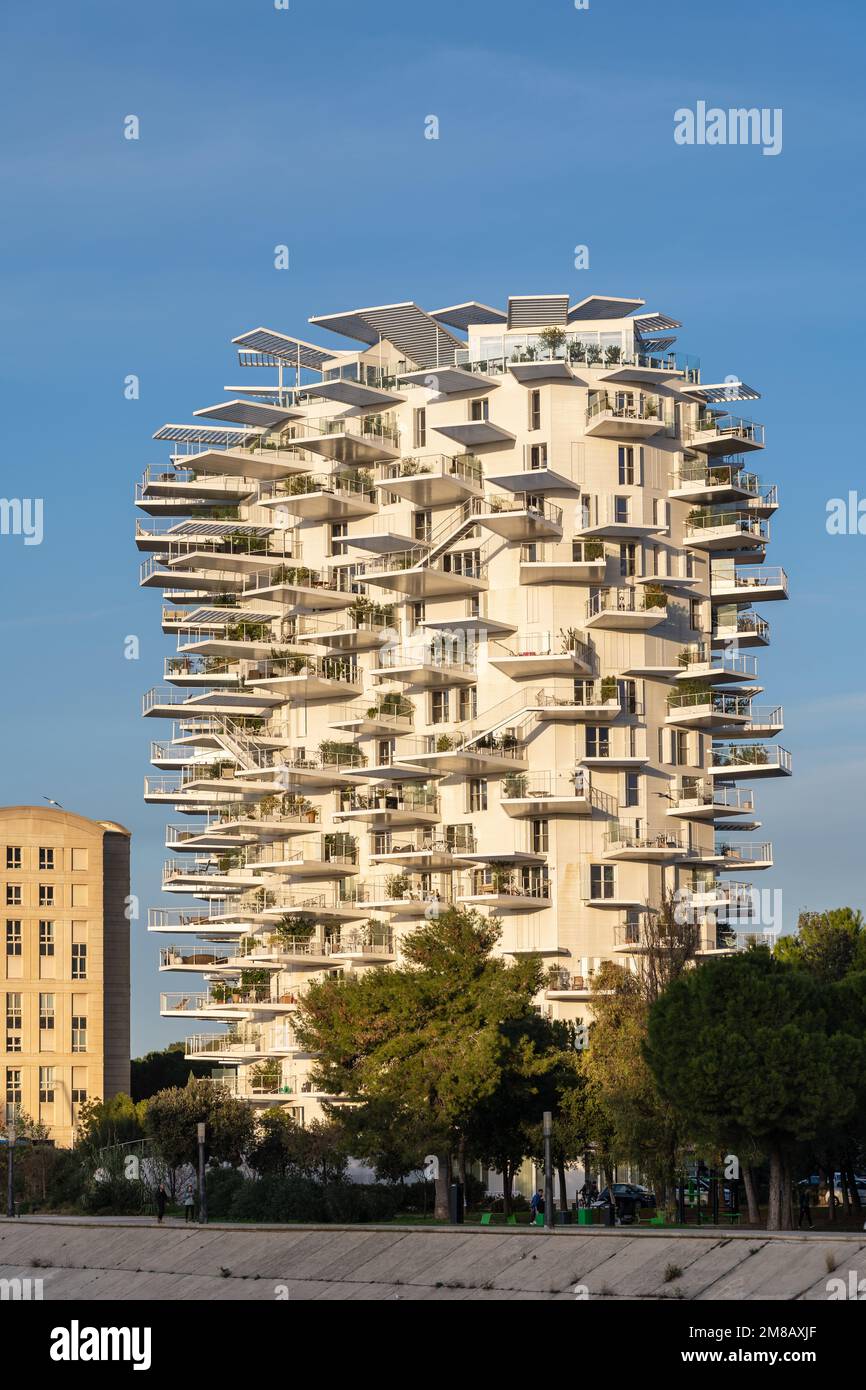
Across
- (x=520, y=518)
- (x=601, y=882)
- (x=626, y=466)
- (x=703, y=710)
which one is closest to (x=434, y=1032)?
(x=601, y=882)

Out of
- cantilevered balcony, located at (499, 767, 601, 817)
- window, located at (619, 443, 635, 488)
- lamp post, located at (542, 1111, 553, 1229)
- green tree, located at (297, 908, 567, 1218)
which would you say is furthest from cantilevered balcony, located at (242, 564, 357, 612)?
lamp post, located at (542, 1111, 553, 1229)

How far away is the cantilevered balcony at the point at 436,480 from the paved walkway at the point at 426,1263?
4225 centimetres

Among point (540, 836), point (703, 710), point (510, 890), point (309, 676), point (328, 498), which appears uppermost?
point (328, 498)

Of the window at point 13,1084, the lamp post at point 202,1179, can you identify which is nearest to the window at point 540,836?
the lamp post at point 202,1179

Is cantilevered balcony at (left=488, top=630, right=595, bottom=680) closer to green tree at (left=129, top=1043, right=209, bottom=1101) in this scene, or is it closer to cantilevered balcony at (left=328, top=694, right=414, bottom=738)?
cantilevered balcony at (left=328, top=694, right=414, bottom=738)

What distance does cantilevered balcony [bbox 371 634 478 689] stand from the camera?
10350 centimetres

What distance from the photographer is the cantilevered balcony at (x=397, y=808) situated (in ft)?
343

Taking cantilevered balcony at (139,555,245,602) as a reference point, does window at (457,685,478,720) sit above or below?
below

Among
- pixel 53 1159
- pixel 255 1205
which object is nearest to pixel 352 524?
pixel 53 1159

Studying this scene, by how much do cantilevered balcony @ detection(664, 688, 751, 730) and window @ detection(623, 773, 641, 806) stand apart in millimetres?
3481

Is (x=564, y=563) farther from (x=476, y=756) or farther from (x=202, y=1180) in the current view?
(x=202, y=1180)

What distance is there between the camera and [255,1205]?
7631cm

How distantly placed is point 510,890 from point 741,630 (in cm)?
1934

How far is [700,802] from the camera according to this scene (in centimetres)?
10381
